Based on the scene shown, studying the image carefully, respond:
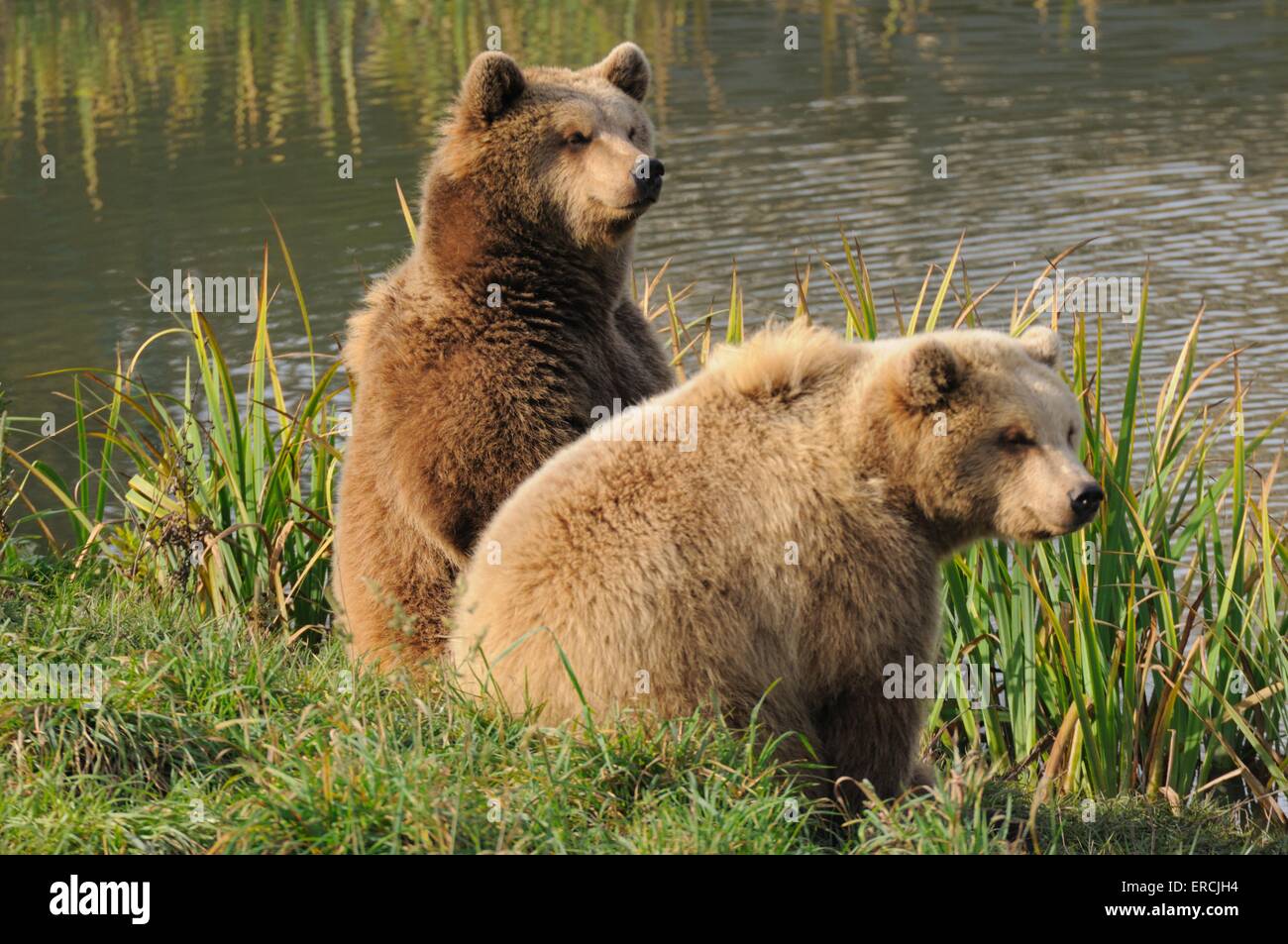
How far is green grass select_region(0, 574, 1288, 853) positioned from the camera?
3801mm

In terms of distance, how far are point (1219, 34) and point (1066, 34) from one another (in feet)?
8.02

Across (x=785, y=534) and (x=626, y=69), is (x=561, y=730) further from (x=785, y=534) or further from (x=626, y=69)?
(x=626, y=69)

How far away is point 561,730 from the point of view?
13.7ft

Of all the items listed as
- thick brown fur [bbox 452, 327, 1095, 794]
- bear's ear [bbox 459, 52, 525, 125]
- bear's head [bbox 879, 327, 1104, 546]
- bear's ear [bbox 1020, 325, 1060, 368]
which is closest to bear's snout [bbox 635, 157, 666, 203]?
bear's ear [bbox 459, 52, 525, 125]

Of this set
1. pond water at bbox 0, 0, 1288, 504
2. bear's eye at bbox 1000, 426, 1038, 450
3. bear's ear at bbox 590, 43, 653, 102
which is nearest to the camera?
bear's eye at bbox 1000, 426, 1038, 450

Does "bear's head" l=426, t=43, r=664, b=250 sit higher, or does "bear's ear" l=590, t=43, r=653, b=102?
"bear's ear" l=590, t=43, r=653, b=102

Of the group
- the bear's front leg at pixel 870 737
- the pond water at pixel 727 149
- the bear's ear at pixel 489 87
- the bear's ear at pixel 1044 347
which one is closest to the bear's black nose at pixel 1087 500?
the bear's ear at pixel 1044 347

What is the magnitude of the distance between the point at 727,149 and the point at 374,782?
1743 cm

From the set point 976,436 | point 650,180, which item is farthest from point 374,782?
point 650,180

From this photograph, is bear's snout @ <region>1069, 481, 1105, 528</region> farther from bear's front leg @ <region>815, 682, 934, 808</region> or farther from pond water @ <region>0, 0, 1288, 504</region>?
pond water @ <region>0, 0, 1288, 504</region>

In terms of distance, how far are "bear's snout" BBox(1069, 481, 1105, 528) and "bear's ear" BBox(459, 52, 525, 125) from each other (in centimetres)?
210

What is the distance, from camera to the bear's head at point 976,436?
427cm

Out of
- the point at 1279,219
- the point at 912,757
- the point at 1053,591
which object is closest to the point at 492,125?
the point at 912,757

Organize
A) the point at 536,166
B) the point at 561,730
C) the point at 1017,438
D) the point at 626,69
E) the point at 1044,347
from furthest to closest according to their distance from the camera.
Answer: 1. the point at 626,69
2. the point at 536,166
3. the point at 1044,347
4. the point at 1017,438
5. the point at 561,730
